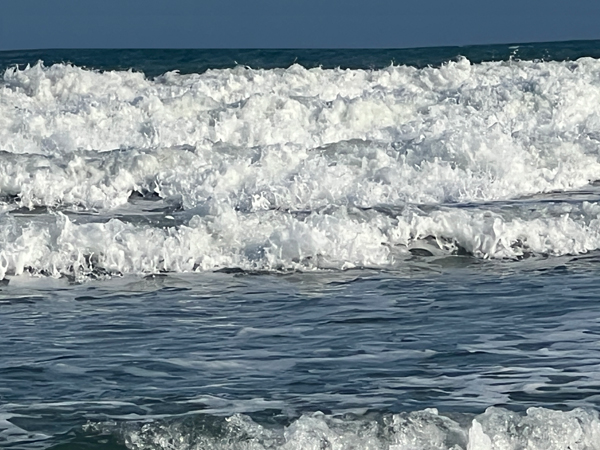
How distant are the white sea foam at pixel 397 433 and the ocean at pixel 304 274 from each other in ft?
0.04

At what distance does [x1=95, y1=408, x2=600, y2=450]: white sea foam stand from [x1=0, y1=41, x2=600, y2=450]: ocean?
0.04 feet

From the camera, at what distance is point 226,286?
30.9 ft

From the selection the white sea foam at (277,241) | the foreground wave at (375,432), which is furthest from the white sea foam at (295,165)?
the foreground wave at (375,432)

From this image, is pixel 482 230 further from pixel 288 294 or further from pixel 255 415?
pixel 255 415

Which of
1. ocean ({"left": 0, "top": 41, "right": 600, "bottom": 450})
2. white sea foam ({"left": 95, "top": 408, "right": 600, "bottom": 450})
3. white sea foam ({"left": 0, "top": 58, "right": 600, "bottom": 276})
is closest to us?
white sea foam ({"left": 95, "top": 408, "right": 600, "bottom": 450})

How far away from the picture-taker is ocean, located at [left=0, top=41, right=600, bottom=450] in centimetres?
598

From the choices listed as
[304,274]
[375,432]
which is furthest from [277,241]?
[375,432]

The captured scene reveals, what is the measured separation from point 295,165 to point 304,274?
16.0ft

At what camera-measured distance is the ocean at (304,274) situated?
5.98 metres

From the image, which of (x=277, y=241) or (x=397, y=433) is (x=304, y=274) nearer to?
(x=277, y=241)

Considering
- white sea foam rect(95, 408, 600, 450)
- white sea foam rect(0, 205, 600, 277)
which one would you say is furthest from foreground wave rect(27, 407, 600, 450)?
white sea foam rect(0, 205, 600, 277)

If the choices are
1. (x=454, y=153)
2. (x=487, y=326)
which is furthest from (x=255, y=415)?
(x=454, y=153)

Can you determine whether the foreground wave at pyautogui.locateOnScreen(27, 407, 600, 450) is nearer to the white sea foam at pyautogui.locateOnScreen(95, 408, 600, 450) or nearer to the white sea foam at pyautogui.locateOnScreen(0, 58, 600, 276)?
the white sea foam at pyautogui.locateOnScreen(95, 408, 600, 450)

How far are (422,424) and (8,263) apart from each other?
519 cm
